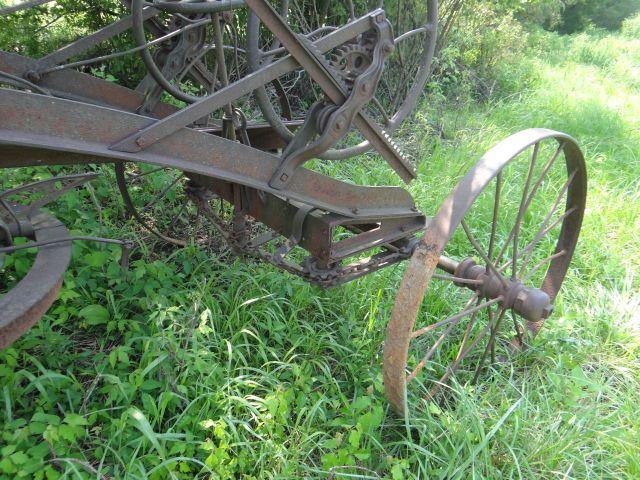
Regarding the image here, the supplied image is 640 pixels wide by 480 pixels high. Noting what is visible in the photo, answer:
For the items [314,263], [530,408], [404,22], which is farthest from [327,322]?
[404,22]

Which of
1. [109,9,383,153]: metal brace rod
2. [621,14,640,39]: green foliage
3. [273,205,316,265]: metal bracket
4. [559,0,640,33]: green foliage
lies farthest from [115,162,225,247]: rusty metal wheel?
[559,0,640,33]: green foliage

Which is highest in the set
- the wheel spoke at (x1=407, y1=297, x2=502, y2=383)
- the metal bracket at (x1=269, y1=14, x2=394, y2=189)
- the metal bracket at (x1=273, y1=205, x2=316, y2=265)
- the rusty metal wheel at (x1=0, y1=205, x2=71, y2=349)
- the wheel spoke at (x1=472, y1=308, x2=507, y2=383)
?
the metal bracket at (x1=269, y1=14, x2=394, y2=189)

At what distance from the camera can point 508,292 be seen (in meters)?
2.05

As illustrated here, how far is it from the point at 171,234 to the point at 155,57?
1117 mm

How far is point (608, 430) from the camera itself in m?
1.90

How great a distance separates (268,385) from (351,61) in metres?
1.26

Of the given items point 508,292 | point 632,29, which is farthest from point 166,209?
point 632,29

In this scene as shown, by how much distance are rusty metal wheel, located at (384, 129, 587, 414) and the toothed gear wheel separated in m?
0.50

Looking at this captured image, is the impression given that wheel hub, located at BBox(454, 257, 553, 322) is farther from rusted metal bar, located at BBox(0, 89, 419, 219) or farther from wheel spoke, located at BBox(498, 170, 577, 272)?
rusted metal bar, located at BBox(0, 89, 419, 219)

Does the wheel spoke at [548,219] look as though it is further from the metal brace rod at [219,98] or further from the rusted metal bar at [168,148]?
the metal brace rod at [219,98]

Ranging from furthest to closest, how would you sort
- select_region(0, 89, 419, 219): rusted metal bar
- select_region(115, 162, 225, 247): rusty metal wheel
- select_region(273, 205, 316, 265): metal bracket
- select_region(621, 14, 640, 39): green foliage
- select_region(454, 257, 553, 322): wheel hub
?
select_region(621, 14, 640, 39): green foliage < select_region(115, 162, 225, 247): rusty metal wheel < select_region(454, 257, 553, 322): wheel hub < select_region(273, 205, 316, 265): metal bracket < select_region(0, 89, 419, 219): rusted metal bar

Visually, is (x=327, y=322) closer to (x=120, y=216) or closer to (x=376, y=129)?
(x=376, y=129)

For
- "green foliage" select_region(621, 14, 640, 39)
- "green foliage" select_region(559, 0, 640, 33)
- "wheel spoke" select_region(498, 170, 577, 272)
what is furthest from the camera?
"green foliage" select_region(559, 0, 640, 33)

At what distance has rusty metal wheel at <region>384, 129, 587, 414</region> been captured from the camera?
163 cm
